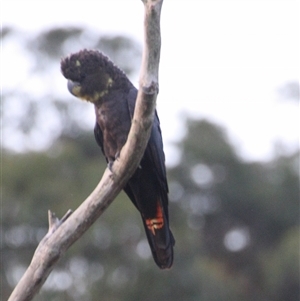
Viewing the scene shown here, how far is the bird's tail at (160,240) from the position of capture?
5.62 m

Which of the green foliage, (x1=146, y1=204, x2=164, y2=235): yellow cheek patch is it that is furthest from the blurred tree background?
(x1=146, y1=204, x2=164, y2=235): yellow cheek patch

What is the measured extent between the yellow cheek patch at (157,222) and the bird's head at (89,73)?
0.83m

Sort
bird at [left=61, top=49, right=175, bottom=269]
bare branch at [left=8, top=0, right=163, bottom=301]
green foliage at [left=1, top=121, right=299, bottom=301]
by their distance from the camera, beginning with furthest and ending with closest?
green foliage at [left=1, top=121, right=299, bottom=301] < bird at [left=61, top=49, right=175, bottom=269] < bare branch at [left=8, top=0, right=163, bottom=301]

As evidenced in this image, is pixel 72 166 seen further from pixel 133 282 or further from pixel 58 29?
pixel 58 29

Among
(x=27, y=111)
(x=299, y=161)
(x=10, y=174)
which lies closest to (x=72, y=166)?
(x=10, y=174)

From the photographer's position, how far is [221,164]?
2827 cm

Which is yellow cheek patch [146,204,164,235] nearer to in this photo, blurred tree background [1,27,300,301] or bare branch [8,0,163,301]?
bare branch [8,0,163,301]

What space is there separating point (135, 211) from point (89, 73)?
12.3 metres

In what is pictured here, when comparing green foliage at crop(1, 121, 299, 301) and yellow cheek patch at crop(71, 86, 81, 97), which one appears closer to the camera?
yellow cheek patch at crop(71, 86, 81, 97)

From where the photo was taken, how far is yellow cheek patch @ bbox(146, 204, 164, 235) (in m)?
5.71

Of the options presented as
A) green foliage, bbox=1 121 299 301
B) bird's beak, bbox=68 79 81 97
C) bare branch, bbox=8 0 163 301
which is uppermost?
bird's beak, bbox=68 79 81 97

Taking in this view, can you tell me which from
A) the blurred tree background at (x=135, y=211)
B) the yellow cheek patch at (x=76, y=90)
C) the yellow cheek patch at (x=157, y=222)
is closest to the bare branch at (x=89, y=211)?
the yellow cheek patch at (x=157, y=222)

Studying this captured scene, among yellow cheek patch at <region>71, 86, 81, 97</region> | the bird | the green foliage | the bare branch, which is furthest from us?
the green foliage

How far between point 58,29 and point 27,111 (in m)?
4.46
